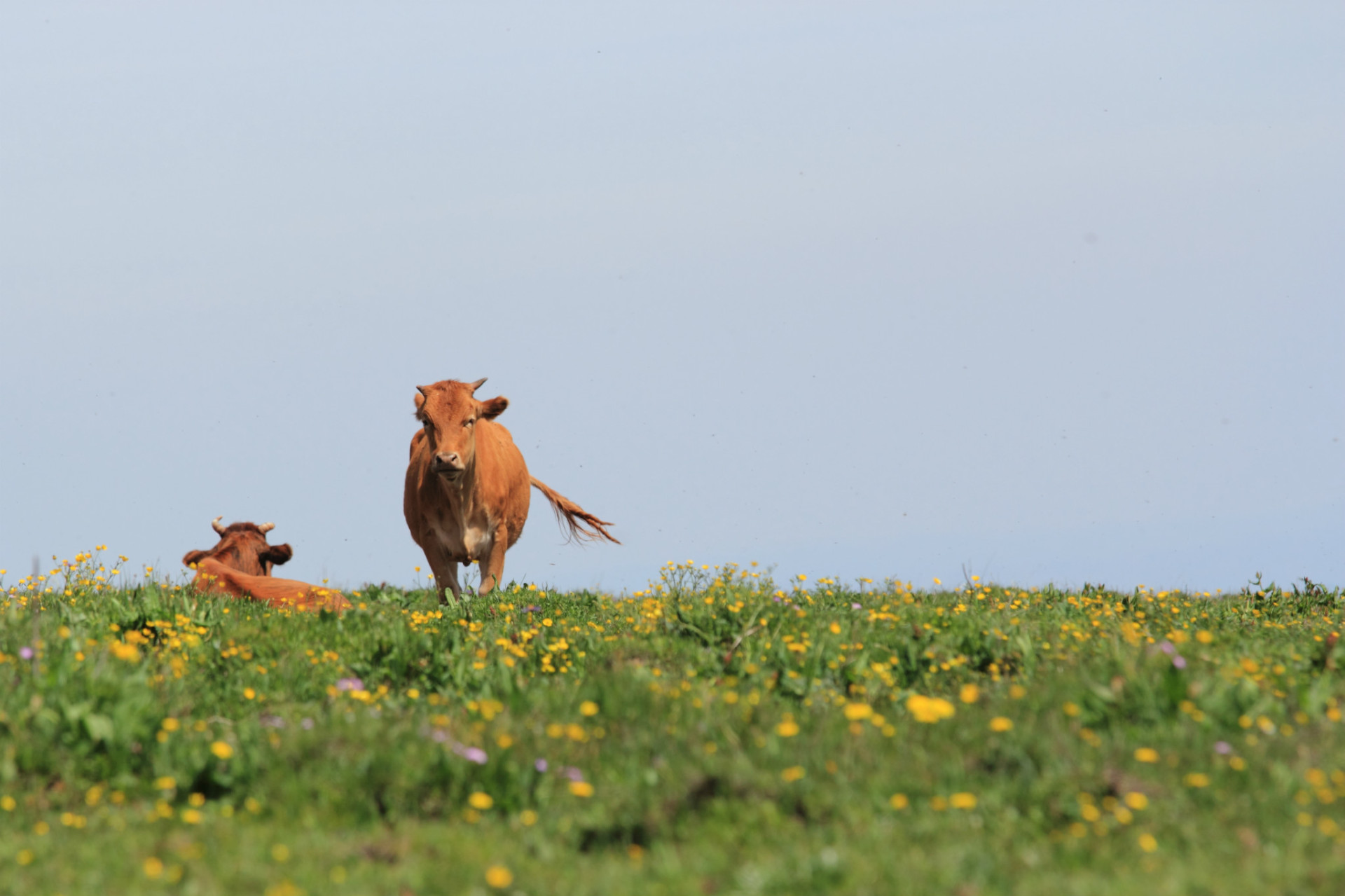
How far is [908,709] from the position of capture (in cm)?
793

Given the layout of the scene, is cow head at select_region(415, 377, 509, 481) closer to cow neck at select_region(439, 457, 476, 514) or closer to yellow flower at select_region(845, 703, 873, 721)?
cow neck at select_region(439, 457, 476, 514)

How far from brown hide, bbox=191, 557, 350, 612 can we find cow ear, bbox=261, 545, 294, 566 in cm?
155

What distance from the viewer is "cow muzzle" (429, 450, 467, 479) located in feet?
49.2

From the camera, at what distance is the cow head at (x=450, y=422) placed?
15148mm

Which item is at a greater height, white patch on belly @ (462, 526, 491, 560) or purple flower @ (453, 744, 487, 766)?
white patch on belly @ (462, 526, 491, 560)

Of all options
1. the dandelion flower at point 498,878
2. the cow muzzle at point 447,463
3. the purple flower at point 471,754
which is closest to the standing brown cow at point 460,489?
the cow muzzle at point 447,463

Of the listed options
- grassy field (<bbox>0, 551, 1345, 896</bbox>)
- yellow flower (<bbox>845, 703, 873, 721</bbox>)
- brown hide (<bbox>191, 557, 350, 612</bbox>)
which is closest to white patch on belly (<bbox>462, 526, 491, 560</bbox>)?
brown hide (<bbox>191, 557, 350, 612</bbox>)

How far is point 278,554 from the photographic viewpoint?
596 inches

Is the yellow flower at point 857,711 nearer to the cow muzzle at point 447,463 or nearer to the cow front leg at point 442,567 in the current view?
the cow muzzle at point 447,463

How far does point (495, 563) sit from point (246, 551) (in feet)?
10.6

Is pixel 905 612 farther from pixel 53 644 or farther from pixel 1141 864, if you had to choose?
pixel 53 644

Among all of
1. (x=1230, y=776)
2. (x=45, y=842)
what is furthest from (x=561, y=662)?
(x=1230, y=776)

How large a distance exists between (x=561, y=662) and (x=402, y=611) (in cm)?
318

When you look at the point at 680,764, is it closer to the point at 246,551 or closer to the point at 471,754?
the point at 471,754
